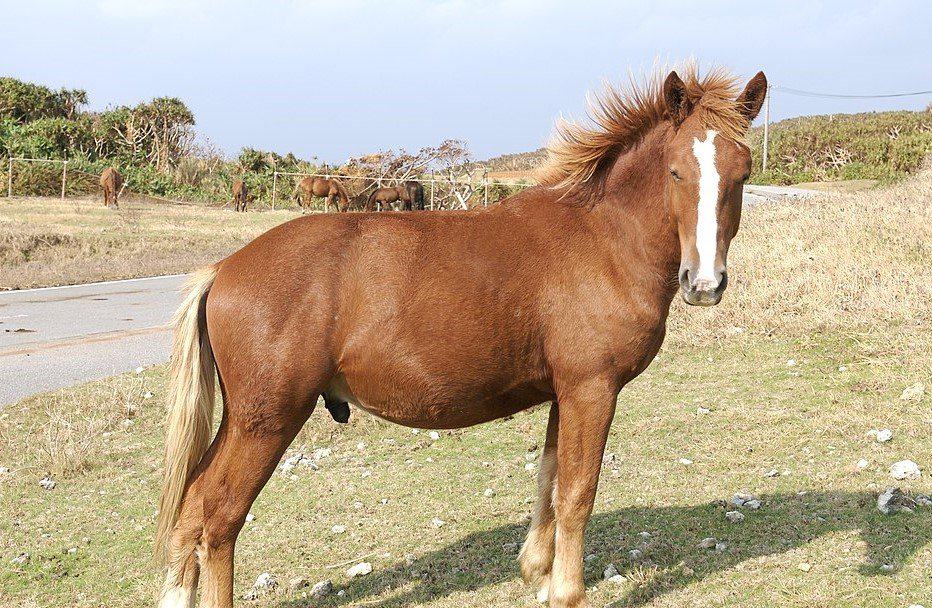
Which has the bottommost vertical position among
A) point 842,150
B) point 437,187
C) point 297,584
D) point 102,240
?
point 297,584

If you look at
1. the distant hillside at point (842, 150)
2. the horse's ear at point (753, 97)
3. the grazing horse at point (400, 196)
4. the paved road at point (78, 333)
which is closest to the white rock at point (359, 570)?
the horse's ear at point (753, 97)

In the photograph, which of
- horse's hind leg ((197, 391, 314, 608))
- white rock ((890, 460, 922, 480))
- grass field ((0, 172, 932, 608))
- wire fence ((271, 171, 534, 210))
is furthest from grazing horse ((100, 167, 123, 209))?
white rock ((890, 460, 922, 480))

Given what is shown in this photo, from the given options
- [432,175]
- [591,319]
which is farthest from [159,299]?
[432,175]

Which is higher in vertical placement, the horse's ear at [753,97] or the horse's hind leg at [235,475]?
the horse's ear at [753,97]

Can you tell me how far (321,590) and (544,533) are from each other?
1255mm

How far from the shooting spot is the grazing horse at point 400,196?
32.1 meters

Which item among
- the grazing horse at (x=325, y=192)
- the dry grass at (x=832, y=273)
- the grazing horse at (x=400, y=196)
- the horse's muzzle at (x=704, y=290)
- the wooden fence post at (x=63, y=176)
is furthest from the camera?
the grazing horse at (x=325, y=192)

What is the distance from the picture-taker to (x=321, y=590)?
4.45 m

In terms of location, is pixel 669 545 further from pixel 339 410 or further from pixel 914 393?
pixel 914 393

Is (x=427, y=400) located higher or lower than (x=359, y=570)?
higher

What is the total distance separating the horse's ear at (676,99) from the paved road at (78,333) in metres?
6.24

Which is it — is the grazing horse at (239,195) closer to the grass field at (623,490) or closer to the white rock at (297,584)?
the grass field at (623,490)

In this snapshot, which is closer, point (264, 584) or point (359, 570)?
point (264, 584)

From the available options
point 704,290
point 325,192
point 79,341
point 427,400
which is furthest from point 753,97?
point 325,192
